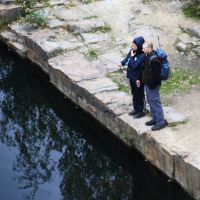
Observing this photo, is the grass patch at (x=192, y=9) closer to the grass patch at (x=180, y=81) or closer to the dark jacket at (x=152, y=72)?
the grass patch at (x=180, y=81)

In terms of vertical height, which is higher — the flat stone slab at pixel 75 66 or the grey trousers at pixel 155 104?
the grey trousers at pixel 155 104

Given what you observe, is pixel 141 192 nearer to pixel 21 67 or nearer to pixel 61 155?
pixel 61 155

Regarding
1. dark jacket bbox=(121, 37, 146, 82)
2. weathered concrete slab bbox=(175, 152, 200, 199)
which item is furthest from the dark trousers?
weathered concrete slab bbox=(175, 152, 200, 199)

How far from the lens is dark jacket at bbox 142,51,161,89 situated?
902cm

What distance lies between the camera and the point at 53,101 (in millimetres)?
12633

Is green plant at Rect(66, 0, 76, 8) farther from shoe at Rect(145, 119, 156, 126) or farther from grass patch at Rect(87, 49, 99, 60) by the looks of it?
shoe at Rect(145, 119, 156, 126)

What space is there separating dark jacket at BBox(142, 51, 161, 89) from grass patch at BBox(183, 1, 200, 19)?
4.87 m

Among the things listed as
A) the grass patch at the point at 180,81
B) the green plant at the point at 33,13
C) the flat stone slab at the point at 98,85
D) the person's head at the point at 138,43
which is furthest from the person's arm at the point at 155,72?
the green plant at the point at 33,13

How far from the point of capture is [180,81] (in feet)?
37.0

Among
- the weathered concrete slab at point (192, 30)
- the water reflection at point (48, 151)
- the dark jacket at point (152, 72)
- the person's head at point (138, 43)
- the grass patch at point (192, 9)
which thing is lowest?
the water reflection at point (48, 151)

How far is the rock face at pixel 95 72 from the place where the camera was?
9297mm

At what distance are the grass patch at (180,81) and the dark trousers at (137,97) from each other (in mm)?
908

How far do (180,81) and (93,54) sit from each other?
8.00 ft

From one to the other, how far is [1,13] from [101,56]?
4.02 metres
